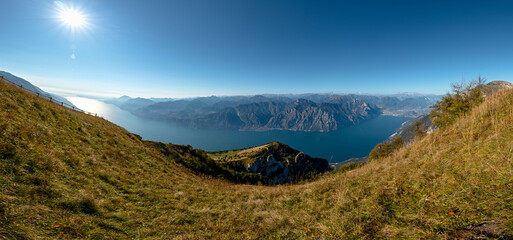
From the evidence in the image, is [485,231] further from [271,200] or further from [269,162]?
[269,162]

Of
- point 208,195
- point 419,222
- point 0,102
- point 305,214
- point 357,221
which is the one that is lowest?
point 208,195

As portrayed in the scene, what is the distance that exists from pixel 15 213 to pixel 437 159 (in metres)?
13.7

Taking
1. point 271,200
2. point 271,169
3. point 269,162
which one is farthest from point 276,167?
Answer: point 271,200

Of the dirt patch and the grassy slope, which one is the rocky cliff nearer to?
the grassy slope

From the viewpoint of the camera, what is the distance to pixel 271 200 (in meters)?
8.49

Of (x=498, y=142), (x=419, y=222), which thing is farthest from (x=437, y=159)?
(x=419, y=222)

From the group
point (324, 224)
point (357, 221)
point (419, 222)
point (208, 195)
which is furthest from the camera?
point (208, 195)

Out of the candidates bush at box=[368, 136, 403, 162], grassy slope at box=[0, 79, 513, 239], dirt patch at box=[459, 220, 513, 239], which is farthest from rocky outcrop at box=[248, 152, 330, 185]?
dirt patch at box=[459, 220, 513, 239]

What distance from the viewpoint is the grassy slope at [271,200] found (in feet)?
12.5

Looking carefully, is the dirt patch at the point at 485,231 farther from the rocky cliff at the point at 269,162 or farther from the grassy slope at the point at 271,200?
the rocky cliff at the point at 269,162

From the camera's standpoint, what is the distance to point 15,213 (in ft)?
13.8

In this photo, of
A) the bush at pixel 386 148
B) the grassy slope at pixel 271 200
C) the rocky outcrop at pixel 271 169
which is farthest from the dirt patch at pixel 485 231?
the rocky outcrop at pixel 271 169

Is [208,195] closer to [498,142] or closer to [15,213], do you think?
[15,213]

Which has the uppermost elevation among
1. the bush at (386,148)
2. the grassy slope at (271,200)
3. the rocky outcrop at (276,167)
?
the grassy slope at (271,200)
